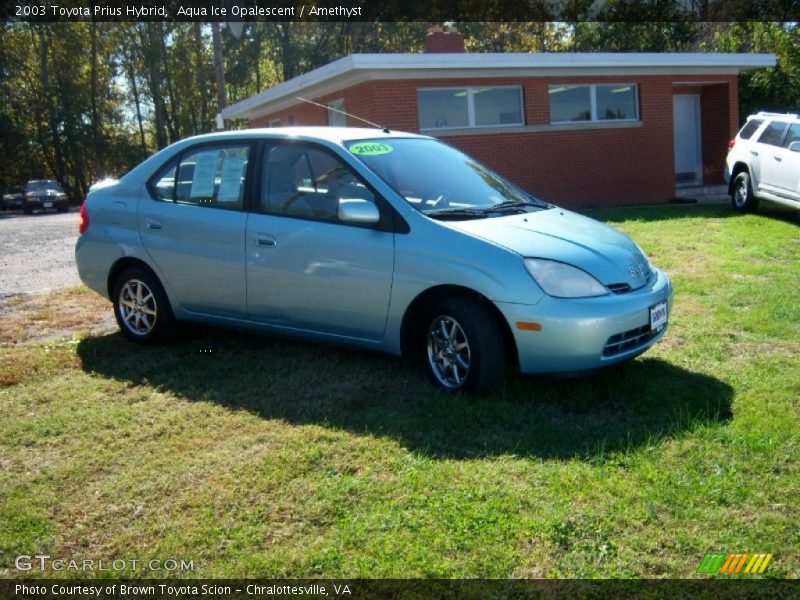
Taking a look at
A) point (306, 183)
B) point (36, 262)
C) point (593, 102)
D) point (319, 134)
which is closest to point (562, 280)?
point (306, 183)

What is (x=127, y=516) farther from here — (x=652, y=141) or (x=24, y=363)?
(x=652, y=141)

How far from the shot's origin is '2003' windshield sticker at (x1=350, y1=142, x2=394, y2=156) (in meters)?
5.57

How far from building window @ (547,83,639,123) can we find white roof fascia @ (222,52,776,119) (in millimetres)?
441

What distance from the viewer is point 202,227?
600 cm

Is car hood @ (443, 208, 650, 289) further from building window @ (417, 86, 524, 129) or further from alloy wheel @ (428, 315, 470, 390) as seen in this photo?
building window @ (417, 86, 524, 129)

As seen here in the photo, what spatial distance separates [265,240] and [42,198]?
1298 inches

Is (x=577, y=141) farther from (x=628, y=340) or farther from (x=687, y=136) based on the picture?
(x=628, y=340)

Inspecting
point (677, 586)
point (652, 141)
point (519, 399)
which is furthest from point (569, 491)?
point (652, 141)

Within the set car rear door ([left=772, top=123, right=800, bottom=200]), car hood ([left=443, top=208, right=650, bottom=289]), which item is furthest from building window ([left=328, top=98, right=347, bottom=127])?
car hood ([left=443, top=208, right=650, bottom=289])

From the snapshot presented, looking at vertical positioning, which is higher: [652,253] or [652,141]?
[652,141]

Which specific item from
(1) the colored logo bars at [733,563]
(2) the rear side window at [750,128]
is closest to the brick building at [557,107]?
(2) the rear side window at [750,128]

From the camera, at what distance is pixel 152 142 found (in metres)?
59.2

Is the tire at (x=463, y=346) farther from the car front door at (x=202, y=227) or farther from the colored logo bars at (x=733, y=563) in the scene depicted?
the colored logo bars at (x=733, y=563)

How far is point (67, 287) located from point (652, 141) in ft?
44.8
